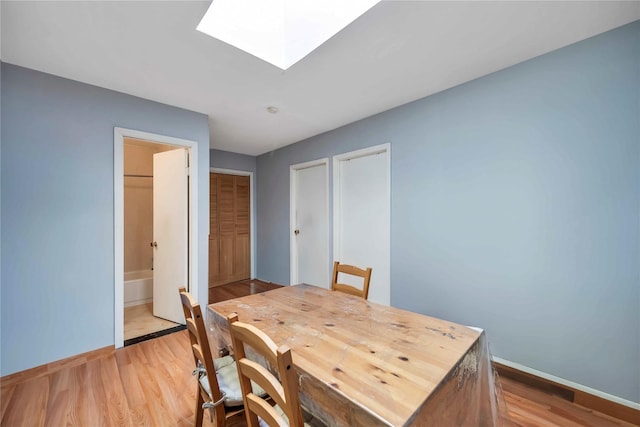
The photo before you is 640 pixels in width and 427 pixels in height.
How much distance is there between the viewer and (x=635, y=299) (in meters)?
1.45

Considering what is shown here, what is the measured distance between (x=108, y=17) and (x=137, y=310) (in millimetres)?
3215

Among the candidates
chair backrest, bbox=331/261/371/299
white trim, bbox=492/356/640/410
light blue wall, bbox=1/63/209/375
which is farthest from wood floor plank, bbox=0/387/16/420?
white trim, bbox=492/356/640/410

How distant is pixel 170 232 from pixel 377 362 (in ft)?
8.97

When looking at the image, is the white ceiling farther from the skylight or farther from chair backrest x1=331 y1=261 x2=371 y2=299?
chair backrest x1=331 y1=261 x2=371 y2=299

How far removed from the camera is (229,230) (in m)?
4.34

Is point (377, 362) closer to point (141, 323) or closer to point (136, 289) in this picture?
point (141, 323)

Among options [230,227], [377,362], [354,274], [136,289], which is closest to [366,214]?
[354,274]

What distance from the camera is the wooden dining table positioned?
72 cm

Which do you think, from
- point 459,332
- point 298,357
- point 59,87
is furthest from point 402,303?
point 59,87

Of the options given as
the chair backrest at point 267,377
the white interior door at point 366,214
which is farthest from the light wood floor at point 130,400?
the white interior door at point 366,214

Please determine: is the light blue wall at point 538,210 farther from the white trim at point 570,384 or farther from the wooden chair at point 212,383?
the wooden chair at point 212,383

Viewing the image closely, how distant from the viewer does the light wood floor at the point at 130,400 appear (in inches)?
58.1

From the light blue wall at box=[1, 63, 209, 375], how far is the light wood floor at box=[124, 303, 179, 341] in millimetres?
431

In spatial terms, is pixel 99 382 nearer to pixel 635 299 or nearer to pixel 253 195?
pixel 253 195
